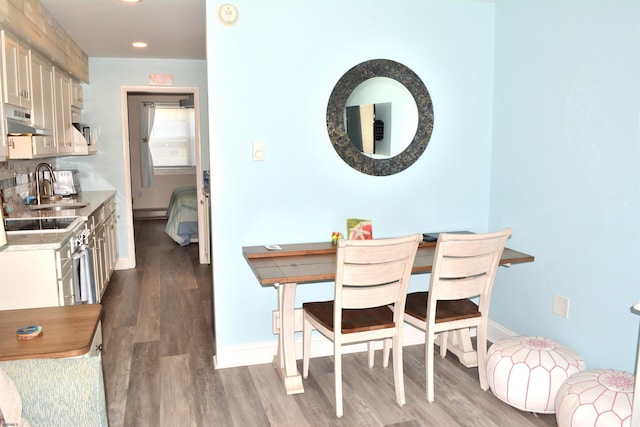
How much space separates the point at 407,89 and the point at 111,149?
372cm

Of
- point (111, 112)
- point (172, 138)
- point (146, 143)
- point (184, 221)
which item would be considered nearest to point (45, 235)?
point (111, 112)

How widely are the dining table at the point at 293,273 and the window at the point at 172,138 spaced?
714 centimetres

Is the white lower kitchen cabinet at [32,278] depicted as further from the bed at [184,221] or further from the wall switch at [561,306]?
the bed at [184,221]

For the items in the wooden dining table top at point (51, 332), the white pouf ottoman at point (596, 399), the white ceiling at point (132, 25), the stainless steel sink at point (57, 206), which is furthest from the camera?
the stainless steel sink at point (57, 206)

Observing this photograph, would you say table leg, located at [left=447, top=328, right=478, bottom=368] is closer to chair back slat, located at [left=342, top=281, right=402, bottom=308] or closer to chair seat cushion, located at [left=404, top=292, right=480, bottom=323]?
chair seat cushion, located at [left=404, top=292, right=480, bottom=323]

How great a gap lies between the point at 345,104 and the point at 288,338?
1.51 m

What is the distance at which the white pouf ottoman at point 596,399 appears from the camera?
2219mm

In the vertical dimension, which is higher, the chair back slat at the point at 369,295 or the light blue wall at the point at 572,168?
the light blue wall at the point at 572,168

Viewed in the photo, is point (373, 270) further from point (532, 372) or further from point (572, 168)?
point (572, 168)

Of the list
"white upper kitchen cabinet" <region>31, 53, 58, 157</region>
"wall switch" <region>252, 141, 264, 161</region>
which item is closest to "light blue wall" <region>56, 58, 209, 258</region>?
"white upper kitchen cabinet" <region>31, 53, 58, 157</region>

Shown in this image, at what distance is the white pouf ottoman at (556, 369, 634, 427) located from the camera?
222cm

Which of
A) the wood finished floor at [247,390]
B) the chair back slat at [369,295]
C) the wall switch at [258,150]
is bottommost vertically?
the wood finished floor at [247,390]

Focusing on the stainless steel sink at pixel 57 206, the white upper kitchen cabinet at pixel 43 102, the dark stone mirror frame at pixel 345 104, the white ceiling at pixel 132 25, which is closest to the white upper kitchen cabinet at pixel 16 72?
the white upper kitchen cabinet at pixel 43 102

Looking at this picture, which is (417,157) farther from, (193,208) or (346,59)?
(193,208)
